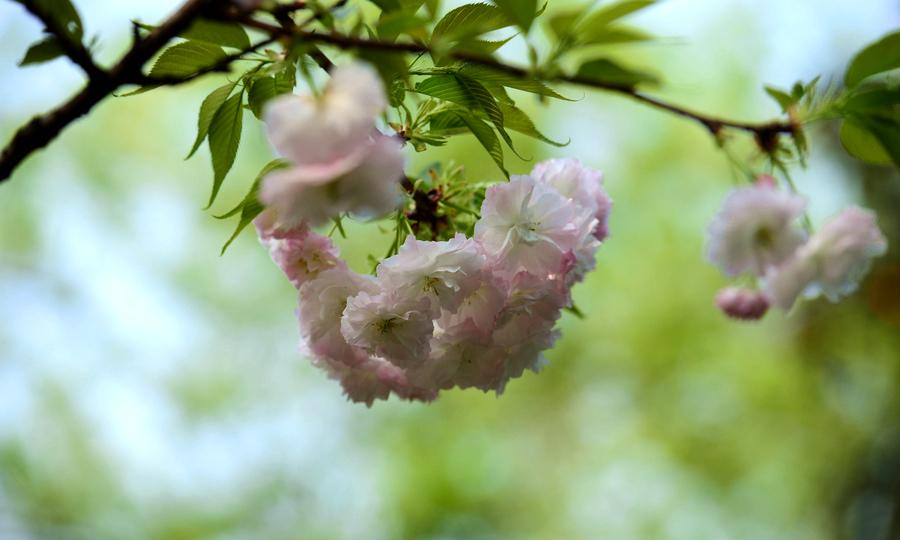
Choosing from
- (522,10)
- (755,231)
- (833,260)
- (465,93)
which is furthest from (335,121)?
(833,260)

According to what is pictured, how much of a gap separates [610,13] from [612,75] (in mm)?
55

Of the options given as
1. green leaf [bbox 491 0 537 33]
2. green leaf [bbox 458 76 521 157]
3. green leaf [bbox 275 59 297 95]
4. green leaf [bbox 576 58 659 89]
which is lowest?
green leaf [bbox 576 58 659 89]

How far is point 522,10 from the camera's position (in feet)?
Result: 1.43

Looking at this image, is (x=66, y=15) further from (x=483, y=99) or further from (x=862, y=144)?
(x=862, y=144)

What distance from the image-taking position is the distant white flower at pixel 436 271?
0.62m

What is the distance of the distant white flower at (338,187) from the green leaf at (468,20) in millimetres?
159

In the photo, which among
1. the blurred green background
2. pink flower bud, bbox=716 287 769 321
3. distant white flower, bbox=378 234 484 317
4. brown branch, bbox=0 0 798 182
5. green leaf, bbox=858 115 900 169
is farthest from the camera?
the blurred green background

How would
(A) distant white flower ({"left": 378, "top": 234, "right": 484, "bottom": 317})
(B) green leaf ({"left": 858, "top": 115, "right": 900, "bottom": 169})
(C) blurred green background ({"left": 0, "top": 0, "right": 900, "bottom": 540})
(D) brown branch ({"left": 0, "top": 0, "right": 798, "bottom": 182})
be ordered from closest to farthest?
(D) brown branch ({"left": 0, "top": 0, "right": 798, "bottom": 182}) → (B) green leaf ({"left": 858, "top": 115, "right": 900, "bottom": 169}) → (A) distant white flower ({"left": 378, "top": 234, "right": 484, "bottom": 317}) → (C) blurred green background ({"left": 0, "top": 0, "right": 900, "bottom": 540})

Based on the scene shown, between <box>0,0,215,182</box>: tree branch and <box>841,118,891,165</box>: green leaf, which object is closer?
<box>0,0,215,182</box>: tree branch

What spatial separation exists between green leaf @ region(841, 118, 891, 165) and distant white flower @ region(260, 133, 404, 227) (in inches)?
12.2

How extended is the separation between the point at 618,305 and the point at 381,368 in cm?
419

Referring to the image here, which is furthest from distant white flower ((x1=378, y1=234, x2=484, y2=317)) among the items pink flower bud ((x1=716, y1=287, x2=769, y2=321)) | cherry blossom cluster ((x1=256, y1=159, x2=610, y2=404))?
pink flower bud ((x1=716, y1=287, x2=769, y2=321))

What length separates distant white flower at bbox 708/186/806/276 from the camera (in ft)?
1.83

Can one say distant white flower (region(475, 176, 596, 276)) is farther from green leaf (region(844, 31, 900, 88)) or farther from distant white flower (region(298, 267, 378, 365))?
green leaf (region(844, 31, 900, 88))
